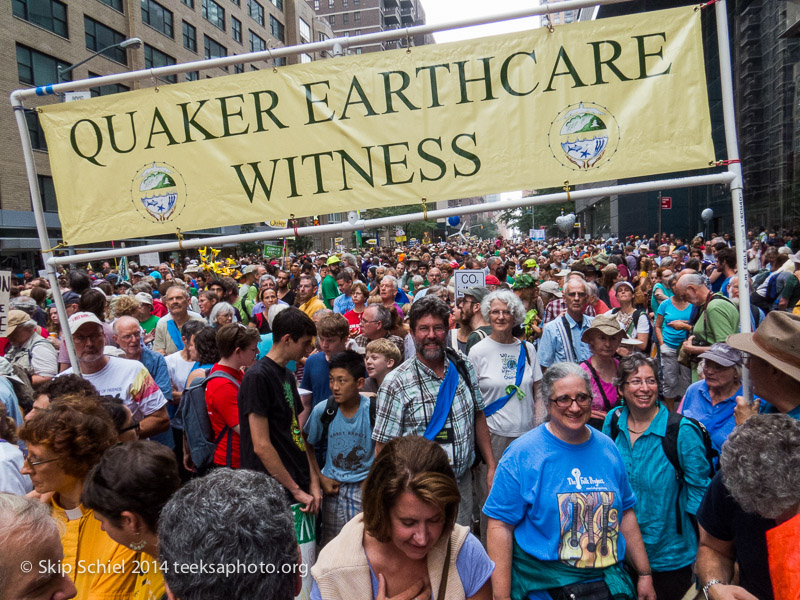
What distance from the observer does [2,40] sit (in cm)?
2725

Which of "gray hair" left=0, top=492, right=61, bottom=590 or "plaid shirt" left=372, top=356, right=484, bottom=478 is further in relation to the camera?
"plaid shirt" left=372, top=356, right=484, bottom=478

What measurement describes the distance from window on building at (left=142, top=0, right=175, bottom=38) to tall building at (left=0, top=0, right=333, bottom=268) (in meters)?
0.07

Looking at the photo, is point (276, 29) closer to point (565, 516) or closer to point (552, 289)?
point (552, 289)

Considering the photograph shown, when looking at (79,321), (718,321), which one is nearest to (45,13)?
(79,321)

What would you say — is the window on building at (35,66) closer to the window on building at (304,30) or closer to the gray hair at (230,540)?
the window on building at (304,30)

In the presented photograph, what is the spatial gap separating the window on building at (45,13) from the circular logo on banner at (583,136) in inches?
1371

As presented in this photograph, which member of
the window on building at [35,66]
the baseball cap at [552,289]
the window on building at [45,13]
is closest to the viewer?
the baseball cap at [552,289]

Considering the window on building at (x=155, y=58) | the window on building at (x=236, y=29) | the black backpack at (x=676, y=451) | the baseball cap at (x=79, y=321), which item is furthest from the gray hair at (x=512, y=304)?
the window on building at (x=236, y=29)

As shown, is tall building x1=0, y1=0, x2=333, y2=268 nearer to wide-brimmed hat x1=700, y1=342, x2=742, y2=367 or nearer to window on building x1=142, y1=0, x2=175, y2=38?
window on building x1=142, y1=0, x2=175, y2=38

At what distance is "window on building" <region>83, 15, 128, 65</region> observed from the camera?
33.9 m

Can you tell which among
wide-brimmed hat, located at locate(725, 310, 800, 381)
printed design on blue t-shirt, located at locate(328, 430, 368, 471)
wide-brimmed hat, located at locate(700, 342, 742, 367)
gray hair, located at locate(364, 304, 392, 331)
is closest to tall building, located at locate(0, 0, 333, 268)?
gray hair, located at locate(364, 304, 392, 331)

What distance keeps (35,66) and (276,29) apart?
3101cm

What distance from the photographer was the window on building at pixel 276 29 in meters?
55.1

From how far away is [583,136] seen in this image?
3.39m
